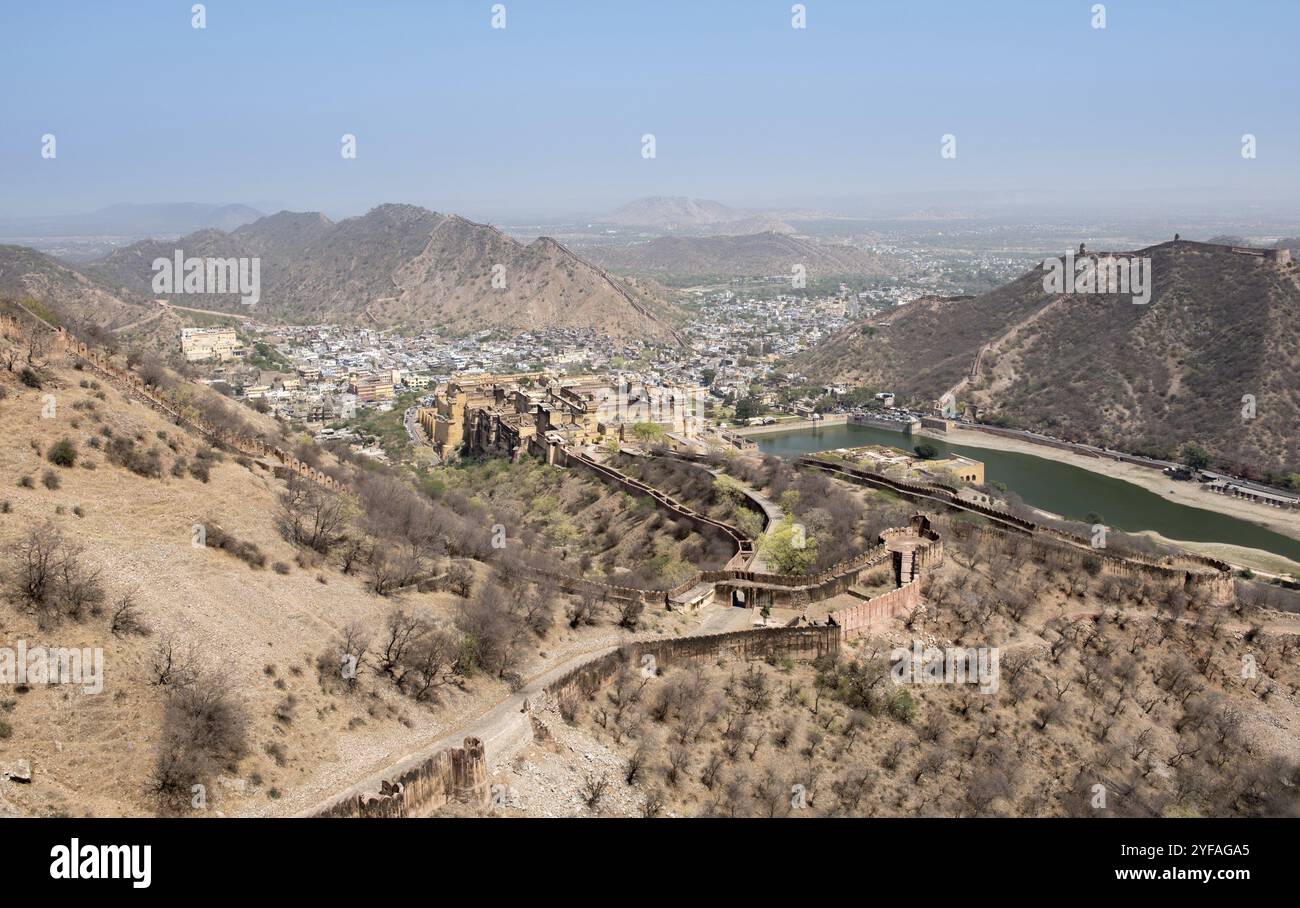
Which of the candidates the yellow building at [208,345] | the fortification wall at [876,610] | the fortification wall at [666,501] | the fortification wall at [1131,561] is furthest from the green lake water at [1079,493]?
the yellow building at [208,345]

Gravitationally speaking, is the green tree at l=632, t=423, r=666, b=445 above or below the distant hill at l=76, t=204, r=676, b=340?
below

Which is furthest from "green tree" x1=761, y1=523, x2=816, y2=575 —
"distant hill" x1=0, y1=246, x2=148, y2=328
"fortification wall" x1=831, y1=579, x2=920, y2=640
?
"distant hill" x1=0, y1=246, x2=148, y2=328

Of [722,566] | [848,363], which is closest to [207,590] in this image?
[722,566]

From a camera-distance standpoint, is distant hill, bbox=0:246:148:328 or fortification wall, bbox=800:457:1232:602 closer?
fortification wall, bbox=800:457:1232:602

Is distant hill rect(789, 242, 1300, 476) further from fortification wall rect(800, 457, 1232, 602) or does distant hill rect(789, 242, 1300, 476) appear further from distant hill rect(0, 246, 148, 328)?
distant hill rect(0, 246, 148, 328)

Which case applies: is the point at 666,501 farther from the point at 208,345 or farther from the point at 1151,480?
the point at 208,345

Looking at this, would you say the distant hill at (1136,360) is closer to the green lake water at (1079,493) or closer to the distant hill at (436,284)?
the green lake water at (1079,493)

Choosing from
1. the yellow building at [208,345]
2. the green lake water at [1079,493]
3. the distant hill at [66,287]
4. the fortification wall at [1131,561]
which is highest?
the distant hill at [66,287]

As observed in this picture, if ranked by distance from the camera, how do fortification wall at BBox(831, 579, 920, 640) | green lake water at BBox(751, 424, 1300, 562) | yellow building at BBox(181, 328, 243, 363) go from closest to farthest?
fortification wall at BBox(831, 579, 920, 640)
green lake water at BBox(751, 424, 1300, 562)
yellow building at BBox(181, 328, 243, 363)
